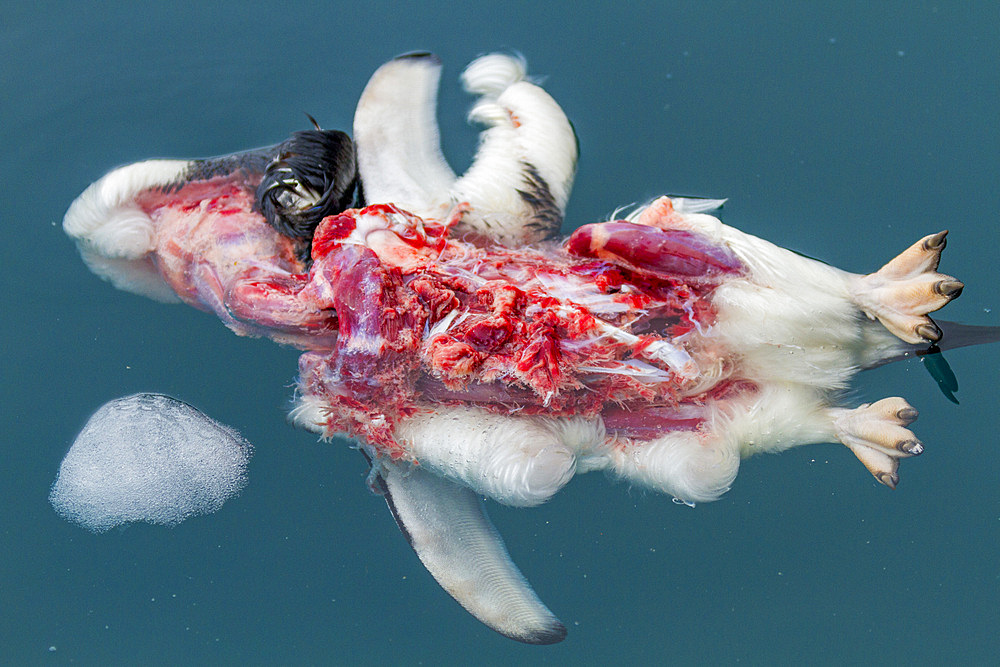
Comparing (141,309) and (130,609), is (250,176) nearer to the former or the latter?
(141,309)

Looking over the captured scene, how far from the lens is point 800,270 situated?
236 centimetres

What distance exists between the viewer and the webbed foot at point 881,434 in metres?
2.29

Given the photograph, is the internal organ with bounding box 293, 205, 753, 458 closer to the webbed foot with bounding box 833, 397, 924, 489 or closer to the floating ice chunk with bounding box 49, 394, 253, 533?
the webbed foot with bounding box 833, 397, 924, 489

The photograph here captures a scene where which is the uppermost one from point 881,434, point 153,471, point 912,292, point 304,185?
point 304,185

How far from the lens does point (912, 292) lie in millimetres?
2223

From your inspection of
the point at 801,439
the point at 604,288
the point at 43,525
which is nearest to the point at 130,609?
the point at 43,525

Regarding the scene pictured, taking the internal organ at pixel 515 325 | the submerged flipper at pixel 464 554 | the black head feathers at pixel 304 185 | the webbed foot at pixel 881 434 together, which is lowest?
the submerged flipper at pixel 464 554

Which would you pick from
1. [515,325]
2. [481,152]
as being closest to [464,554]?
[515,325]

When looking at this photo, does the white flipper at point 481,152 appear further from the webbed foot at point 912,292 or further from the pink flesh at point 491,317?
the webbed foot at point 912,292

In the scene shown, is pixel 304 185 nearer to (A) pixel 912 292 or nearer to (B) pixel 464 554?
(B) pixel 464 554

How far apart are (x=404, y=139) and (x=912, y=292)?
2121 mm

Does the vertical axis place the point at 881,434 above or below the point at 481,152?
below

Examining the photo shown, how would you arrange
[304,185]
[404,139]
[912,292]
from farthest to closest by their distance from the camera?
[404,139], [304,185], [912,292]

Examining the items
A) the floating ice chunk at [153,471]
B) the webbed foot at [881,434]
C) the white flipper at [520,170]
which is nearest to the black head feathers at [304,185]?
Answer: the white flipper at [520,170]
